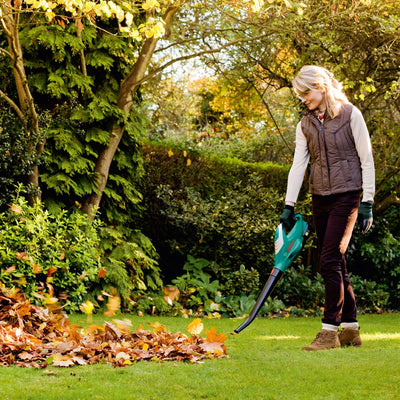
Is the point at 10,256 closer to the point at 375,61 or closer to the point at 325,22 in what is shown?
the point at 325,22

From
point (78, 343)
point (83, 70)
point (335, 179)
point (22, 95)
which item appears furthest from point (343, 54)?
point (78, 343)

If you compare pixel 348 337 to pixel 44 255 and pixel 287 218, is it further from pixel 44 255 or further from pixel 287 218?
pixel 44 255

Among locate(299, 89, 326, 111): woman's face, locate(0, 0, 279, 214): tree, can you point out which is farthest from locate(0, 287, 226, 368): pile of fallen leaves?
locate(0, 0, 279, 214): tree

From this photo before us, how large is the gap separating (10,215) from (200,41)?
461 cm

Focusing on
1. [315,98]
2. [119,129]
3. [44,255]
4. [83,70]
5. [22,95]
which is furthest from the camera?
[119,129]

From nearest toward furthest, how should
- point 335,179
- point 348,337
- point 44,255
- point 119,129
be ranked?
1. point 335,179
2. point 348,337
3. point 44,255
4. point 119,129

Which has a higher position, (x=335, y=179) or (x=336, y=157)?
(x=336, y=157)

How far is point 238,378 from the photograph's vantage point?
3.60m

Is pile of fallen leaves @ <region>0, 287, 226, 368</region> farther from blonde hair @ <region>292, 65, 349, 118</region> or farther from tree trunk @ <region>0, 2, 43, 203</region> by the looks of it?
tree trunk @ <region>0, 2, 43, 203</region>

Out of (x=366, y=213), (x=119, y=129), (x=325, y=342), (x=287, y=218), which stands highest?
(x=119, y=129)

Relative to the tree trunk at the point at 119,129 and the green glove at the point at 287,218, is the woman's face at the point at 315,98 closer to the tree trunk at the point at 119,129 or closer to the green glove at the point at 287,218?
the green glove at the point at 287,218

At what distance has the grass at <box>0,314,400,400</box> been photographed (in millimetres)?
3203

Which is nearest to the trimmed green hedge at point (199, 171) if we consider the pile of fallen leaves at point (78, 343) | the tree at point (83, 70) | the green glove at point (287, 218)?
the tree at point (83, 70)

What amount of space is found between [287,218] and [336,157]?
613mm
